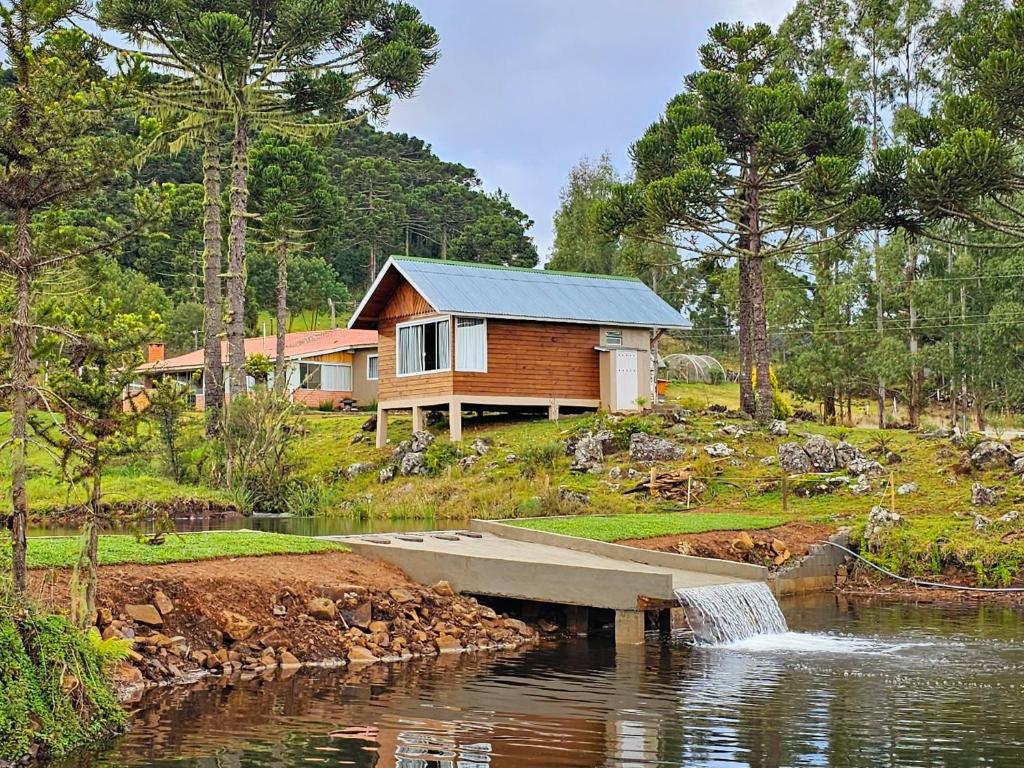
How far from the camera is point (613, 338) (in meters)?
38.4

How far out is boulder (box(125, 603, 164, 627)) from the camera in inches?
538

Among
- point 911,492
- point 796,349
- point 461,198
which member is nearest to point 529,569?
point 911,492

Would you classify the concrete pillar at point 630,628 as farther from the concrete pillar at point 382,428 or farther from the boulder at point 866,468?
the concrete pillar at point 382,428

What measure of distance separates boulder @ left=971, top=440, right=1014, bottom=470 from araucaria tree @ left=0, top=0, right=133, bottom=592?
20.4 m

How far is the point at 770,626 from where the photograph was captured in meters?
17.7

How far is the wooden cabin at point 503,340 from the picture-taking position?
35969mm

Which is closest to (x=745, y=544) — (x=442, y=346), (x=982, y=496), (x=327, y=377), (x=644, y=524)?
(x=644, y=524)

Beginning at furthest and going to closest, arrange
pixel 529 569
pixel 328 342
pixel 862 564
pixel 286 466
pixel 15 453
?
1. pixel 328 342
2. pixel 286 466
3. pixel 862 564
4. pixel 529 569
5. pixel 15 453

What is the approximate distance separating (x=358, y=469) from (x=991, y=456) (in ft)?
56.5

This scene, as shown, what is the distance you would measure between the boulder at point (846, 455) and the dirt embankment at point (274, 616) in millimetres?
14098

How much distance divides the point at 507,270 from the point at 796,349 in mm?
23202

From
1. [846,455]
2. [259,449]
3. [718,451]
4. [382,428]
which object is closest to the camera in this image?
[846,455]

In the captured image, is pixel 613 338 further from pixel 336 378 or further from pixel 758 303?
pixel 336 378

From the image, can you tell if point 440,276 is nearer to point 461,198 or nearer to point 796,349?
point 796,349
